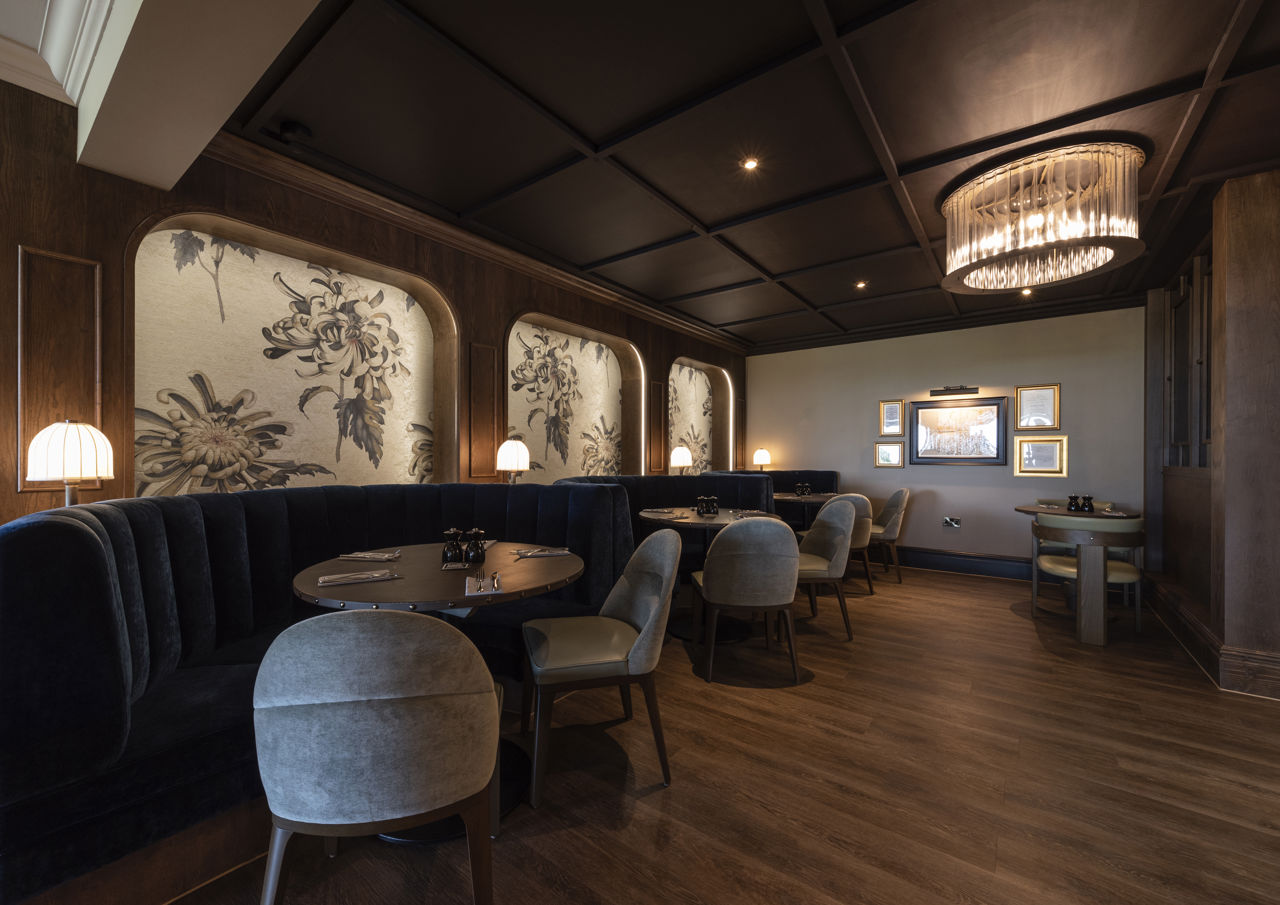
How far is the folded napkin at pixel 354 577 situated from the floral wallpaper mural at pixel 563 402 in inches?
103

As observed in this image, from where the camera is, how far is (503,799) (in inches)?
74.1

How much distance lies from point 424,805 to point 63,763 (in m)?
0.94

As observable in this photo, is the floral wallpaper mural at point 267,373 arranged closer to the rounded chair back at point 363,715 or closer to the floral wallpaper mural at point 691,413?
the rounded chair back at point 363,715

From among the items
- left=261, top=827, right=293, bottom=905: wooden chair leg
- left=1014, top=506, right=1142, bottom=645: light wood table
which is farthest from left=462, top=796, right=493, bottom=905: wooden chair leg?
left=1014, top=506, right=1142, bottom=645: light wood table

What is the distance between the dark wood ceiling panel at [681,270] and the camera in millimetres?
4246

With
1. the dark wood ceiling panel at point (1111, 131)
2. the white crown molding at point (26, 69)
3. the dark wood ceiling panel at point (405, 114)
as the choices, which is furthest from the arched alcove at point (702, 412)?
the white crown molding at point (26, 69)

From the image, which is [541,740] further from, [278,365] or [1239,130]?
[1239,130]

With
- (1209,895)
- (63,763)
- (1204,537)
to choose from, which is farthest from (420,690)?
(1204,537)

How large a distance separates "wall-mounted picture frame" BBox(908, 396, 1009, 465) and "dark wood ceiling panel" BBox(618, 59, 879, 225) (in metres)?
4.02

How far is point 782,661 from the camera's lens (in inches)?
130

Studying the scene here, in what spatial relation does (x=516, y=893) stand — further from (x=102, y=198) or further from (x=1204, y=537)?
(x=1204, y=537)

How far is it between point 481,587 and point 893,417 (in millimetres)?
6185

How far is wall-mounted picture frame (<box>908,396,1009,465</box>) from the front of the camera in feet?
19.3

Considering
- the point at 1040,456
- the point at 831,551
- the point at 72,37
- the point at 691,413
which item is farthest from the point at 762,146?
the point at 1040,456
